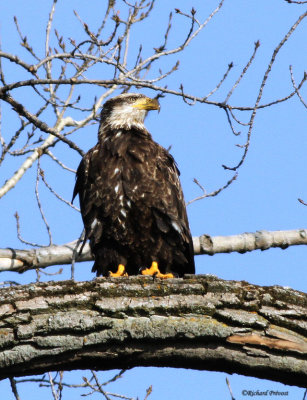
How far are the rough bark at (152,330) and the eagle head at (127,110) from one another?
3.20 metres

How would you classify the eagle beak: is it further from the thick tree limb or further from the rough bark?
the rough bark

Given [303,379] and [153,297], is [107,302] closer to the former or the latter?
[153,297]

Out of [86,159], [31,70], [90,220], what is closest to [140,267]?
[90,220]

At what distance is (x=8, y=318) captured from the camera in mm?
3207

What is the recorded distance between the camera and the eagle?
557 centimetres

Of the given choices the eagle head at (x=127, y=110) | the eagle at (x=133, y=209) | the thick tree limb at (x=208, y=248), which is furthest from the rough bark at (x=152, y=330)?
the eagle head at (x=127, y=110)

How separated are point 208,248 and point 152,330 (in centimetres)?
295

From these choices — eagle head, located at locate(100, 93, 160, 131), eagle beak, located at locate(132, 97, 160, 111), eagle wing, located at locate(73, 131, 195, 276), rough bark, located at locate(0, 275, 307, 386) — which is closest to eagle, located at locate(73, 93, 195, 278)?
eagle wing, located at locate(73, 131, 195, 276)

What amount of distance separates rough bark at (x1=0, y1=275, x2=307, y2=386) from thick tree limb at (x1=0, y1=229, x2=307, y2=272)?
2640mm

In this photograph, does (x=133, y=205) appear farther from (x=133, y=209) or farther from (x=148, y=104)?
(x=148, y=104)

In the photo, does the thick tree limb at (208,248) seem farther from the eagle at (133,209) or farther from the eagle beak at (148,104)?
the eagle beak at (148,104)

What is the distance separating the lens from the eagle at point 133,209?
557 centimetres

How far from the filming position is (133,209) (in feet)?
18.2

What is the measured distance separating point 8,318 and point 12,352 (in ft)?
0.60
